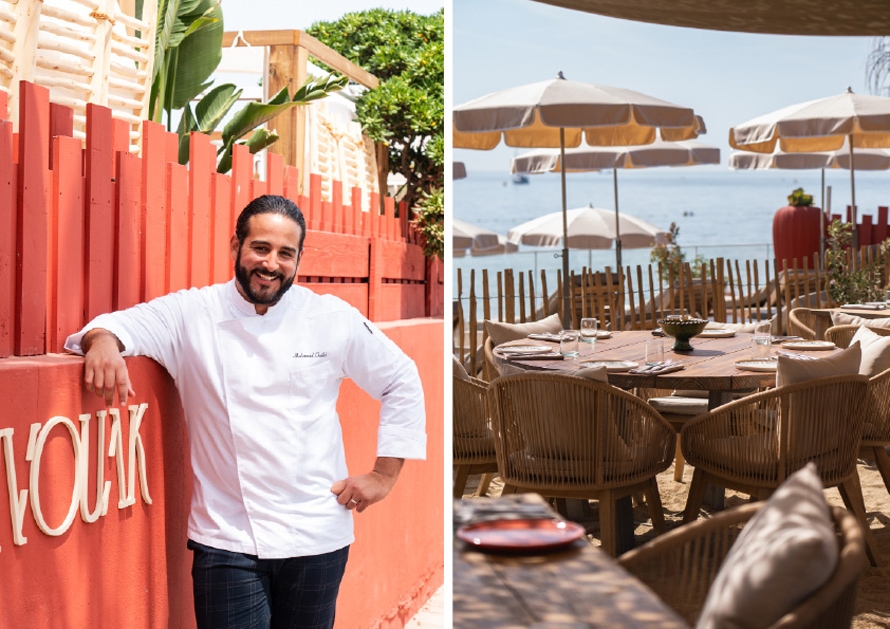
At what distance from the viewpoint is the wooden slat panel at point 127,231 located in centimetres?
271

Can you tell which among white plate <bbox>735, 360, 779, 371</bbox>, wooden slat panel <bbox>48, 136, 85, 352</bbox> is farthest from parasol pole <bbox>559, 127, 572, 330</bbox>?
wooden slat panel <bbox>48, 136, 85, 352</bbox>

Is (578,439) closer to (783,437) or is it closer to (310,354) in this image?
(783,437)

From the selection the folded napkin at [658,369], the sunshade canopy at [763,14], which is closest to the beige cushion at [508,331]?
the folded napkin at [658,369]

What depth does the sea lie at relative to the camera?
60.7m

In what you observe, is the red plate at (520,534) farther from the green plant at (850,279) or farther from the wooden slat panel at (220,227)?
the green plant at (850,279)

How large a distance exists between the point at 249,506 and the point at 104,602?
18.3 inches

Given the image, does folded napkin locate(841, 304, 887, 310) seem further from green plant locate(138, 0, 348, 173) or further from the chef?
the chef

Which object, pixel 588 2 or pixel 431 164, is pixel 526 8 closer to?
pixel 588 2

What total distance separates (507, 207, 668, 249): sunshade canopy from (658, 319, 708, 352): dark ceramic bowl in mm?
6749

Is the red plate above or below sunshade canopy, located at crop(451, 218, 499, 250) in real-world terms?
below

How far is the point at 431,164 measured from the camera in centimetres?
646

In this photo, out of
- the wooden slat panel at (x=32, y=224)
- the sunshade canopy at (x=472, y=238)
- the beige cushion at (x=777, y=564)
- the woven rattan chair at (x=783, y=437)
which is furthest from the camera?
the sunshade canopy at (x=472, y=238)

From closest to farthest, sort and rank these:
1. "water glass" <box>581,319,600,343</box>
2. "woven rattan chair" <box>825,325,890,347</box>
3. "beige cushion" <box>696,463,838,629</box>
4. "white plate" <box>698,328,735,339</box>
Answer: "beige cushion" <box>696,463,838,629</box> → "water glass" <box>581,319,600,343</box> → "white plate" <box>698,328,735,339</box> → "woven rattan chair" <box>825,325,890,347</box>

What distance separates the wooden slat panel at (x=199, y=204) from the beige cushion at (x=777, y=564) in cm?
211
